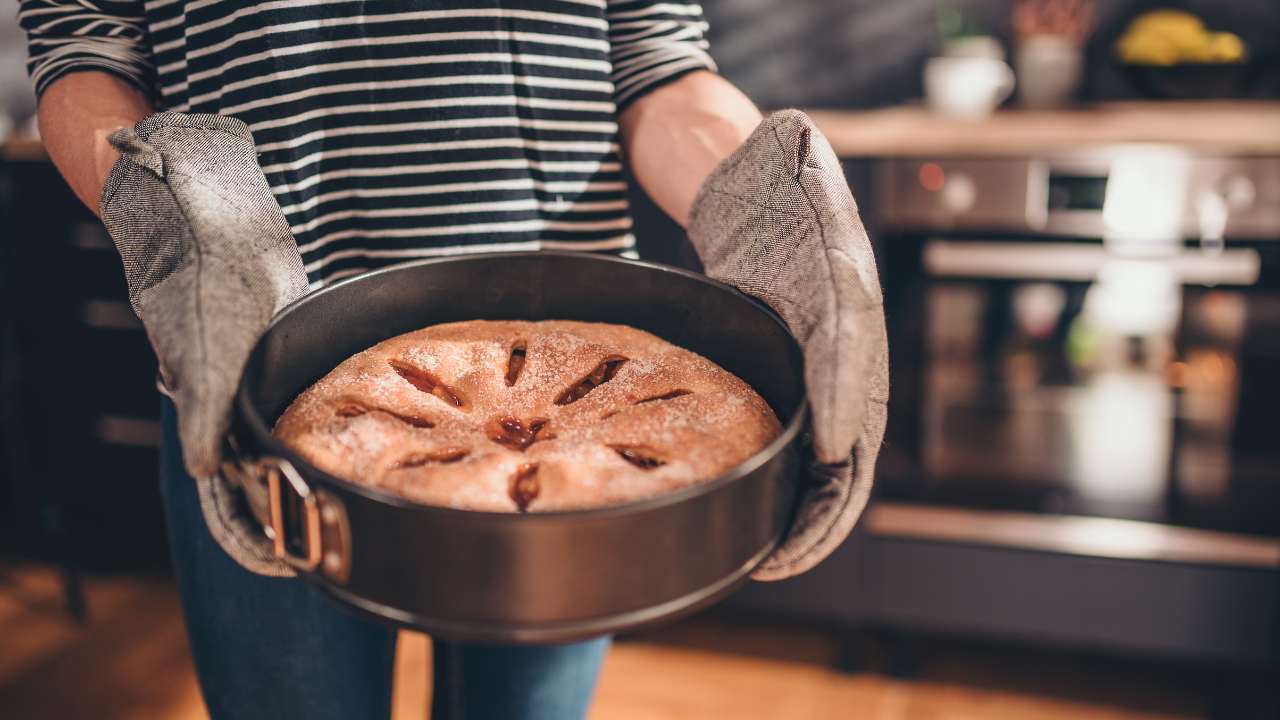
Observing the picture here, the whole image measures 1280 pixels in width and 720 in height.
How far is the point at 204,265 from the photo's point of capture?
0.55 meters

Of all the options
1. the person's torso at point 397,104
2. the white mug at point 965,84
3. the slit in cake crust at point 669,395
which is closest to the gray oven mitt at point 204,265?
the person's torso at point 397,104

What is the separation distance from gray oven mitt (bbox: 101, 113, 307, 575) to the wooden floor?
133cm

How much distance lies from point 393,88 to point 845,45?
5.71 feet

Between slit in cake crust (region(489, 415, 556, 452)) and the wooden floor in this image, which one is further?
the wooden floor

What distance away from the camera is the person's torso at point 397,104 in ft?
2.44

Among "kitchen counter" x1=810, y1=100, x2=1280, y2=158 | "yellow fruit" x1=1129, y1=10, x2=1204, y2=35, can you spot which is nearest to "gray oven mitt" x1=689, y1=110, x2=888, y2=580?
"kitchen counter" x1=810, y1=100, x2=1280, y2=158

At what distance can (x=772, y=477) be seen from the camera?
0.52 m

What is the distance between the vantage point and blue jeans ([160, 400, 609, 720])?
0.76m

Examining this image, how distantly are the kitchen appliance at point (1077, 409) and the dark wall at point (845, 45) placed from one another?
62cm

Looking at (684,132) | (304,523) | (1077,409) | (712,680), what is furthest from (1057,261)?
(304,523)

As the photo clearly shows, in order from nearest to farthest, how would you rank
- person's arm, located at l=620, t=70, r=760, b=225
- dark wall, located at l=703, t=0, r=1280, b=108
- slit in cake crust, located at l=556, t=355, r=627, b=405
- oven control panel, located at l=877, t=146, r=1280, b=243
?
slit in cake crust, located at l=556, t=355, r=627, b=405
person's arm, located at l=620, t=70, r=760, b=225
oven control panel, located at l=877, t=146, r=1280, b=243
dark wall, located at l=703, t=0, r=1280, b=108

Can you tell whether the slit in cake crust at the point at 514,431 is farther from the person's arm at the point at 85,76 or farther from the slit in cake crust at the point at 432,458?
the person's arm at the point at 85,76

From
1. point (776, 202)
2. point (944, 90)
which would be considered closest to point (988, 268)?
point (944, 90)

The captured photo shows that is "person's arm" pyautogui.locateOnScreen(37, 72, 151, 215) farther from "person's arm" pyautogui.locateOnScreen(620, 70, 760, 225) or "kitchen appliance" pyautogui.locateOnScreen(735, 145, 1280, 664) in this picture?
"kitchen appliance" pyautogui.locateOnScreen(735, 145, 1280, 664)
